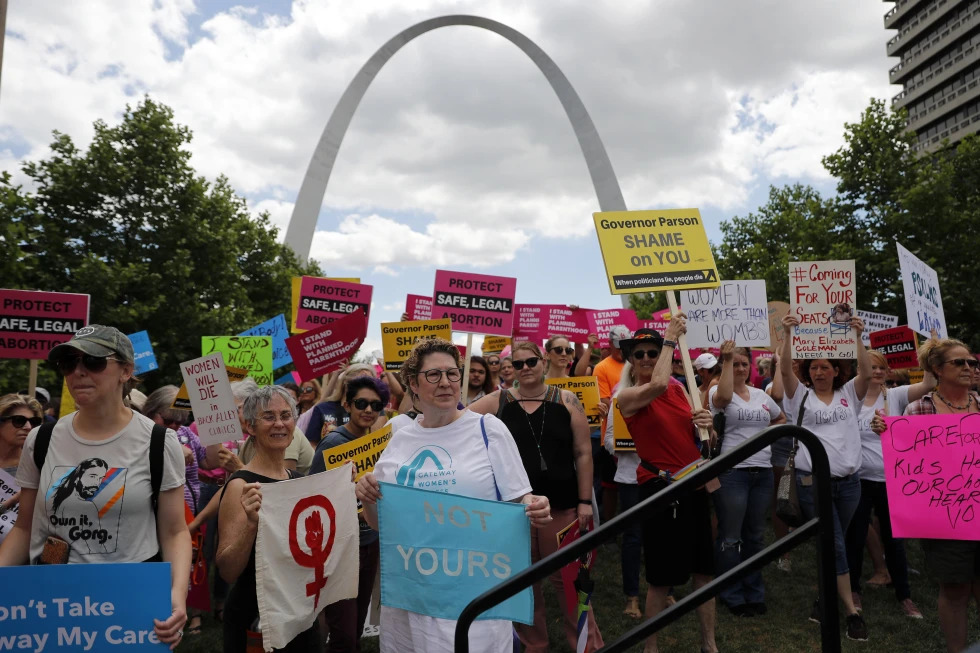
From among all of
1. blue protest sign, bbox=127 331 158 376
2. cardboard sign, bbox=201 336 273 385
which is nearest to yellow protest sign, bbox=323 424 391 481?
cardboard sign, bbox=201 336 273 385

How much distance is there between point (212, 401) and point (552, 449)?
2810 millimetres

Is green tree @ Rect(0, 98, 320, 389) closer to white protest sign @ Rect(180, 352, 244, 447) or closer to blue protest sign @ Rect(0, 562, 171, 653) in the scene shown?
white protest sign @ Rect(180, 352, 244, 447)

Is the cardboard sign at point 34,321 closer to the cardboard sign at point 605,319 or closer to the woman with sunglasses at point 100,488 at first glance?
the woman with sunglasses at point 100,488

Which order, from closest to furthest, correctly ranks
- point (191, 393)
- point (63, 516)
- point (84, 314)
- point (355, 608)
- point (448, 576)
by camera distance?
point (63, 516)
point (448, 576)
point (355, 608)
point (191, 393)
point (84, 314)

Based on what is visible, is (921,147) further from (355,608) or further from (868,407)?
(355,608)

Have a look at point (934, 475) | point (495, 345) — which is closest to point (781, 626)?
point (934, 475)

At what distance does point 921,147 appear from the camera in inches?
2522

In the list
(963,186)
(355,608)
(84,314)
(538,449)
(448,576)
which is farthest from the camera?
(963,186)

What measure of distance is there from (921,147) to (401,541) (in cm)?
7311

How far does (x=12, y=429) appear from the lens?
187 inches

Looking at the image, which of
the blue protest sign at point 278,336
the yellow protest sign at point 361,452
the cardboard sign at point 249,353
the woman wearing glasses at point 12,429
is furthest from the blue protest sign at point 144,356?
the yellow protest sign at point 361,452

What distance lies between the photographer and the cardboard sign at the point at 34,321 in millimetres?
7480

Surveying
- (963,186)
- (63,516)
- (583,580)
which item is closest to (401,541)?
(63,516)

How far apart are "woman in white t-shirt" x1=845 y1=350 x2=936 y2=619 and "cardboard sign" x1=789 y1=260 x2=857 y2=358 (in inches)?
14.5
